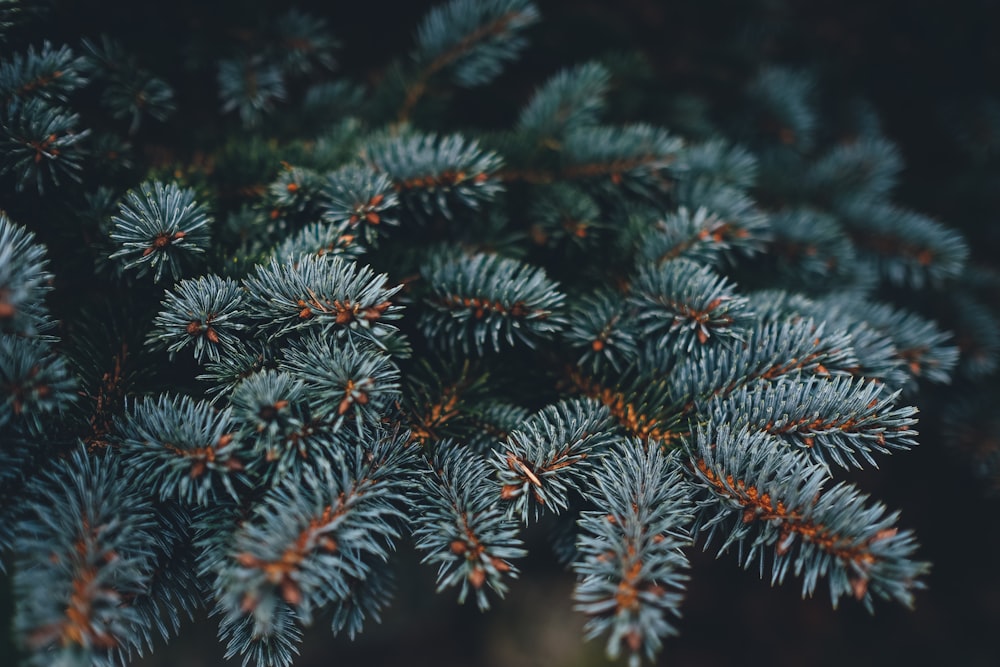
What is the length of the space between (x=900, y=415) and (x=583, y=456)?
35cm

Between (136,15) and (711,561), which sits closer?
(136,15)

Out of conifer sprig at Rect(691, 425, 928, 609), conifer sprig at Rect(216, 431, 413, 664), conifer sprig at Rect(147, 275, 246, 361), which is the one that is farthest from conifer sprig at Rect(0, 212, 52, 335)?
conifer sprig at Rect(691, 425, 928, 609)

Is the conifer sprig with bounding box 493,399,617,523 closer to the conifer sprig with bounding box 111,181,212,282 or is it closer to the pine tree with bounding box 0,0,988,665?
the pine tree with bounding box 0,0,988,665

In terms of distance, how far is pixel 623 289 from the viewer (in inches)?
32.0

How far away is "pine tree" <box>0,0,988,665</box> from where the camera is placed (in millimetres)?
582

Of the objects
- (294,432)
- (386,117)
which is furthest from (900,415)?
(386,117)

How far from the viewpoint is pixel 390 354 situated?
26.4 inches

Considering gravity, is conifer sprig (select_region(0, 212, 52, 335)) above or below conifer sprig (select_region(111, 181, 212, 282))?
below

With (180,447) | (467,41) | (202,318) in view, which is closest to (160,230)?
(202,318)

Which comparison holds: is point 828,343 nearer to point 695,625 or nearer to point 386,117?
point 386,117

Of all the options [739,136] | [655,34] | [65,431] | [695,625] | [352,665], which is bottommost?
[352,665]

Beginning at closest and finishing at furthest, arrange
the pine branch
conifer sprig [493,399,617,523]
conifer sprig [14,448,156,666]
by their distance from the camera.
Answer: conifer sprig [14,448,156,666]
conifer sprig [493,399,617,523]
the pine branch

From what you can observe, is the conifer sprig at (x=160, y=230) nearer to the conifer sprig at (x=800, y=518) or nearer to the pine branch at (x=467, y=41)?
the pine branch at (x=467, y=41)

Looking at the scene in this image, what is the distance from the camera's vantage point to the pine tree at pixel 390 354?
58 cm
